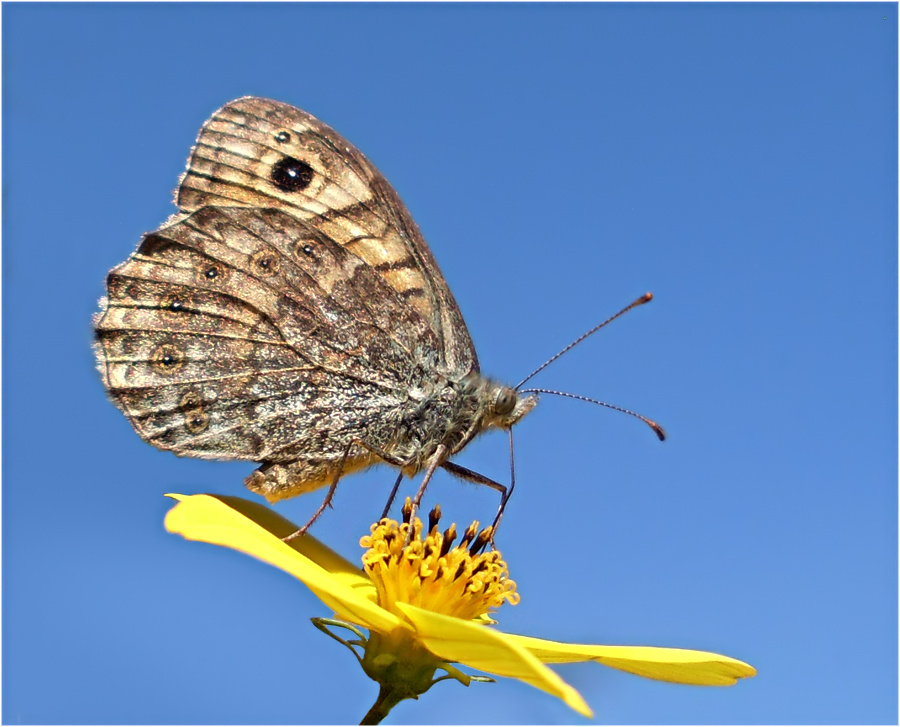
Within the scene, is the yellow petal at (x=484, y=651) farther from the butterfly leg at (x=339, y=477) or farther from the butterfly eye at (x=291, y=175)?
the butterfly eye at (x=291, y=175)

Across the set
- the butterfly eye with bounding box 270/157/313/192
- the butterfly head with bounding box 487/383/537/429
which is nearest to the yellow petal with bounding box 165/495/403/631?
the butterfly head with bounding box 487/383/537/429

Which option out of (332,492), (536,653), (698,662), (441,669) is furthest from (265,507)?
(698,662)

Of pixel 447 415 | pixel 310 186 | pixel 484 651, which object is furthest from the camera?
pixel 310 186

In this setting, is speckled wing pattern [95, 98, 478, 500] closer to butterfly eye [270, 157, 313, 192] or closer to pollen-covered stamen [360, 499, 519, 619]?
A: butterfly eye [270, 157, 313, 192]

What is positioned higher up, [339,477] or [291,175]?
[291,175]

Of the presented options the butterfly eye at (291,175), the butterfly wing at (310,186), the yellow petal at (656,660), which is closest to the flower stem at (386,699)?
the yellow petal at (656,660)

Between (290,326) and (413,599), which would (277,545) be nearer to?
(413,599)

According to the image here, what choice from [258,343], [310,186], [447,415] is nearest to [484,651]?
[447,415]
